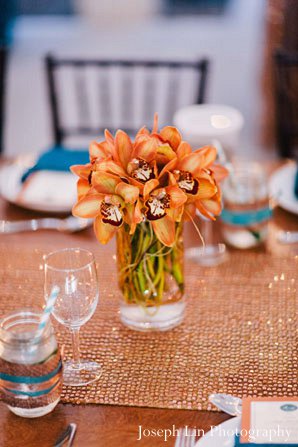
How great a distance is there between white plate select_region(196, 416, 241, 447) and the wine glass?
9.4 inches

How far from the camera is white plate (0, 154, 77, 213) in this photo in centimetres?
171

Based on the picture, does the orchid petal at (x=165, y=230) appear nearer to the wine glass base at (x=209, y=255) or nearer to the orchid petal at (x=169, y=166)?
the orchid petal at (x=169, y=166)

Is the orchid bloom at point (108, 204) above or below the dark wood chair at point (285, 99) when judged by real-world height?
above

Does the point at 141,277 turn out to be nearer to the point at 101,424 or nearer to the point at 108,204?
the point at 108,204

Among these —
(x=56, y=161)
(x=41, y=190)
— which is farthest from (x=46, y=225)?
(x=56, y=161)

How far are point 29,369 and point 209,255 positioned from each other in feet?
2.04

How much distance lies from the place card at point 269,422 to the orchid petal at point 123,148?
0.43m

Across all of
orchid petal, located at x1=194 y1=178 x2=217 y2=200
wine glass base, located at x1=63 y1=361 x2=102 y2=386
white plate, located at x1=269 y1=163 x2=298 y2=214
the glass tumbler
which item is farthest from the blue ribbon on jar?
the glass tumbler

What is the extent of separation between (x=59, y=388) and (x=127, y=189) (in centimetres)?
33

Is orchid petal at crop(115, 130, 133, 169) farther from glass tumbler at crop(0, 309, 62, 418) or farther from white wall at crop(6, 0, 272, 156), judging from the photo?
white wall at crop(6, 0, 272, 156)

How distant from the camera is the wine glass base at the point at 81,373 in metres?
1.17

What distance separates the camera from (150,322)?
4.26 ft

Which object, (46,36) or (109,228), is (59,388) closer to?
(109,228)

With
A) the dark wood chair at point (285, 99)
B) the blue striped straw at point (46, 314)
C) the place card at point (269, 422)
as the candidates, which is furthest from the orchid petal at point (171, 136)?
the dark wood chair at point (285, 99)
